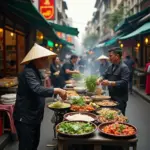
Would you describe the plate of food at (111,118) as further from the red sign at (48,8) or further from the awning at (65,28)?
the red sign at (48,8)

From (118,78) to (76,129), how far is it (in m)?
2.54

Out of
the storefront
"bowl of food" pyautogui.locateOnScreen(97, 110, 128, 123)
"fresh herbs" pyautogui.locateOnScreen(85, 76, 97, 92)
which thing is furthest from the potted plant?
the storefront

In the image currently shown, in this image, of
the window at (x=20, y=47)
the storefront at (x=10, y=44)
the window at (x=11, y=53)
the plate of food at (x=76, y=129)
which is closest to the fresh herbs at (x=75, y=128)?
the plate of food at (x=76, y=129)

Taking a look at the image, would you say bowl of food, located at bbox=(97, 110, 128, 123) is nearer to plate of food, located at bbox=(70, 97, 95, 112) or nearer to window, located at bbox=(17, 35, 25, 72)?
plate of food, located at bbox=(70, 97, 95, 112)

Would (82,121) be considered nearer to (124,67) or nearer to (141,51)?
(124,67)

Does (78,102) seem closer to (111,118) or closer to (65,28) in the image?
(111,118)

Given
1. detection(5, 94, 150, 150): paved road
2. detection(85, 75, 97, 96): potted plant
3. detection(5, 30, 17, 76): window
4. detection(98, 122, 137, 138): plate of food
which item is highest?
detection(5, 30, 17, 76): window

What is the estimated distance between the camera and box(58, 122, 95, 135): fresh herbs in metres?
3.67

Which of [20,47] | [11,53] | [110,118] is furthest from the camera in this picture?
[20,47]

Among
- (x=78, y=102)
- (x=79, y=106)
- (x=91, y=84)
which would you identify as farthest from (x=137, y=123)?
(x=79, y=106)

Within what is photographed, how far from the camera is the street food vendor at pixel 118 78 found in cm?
568

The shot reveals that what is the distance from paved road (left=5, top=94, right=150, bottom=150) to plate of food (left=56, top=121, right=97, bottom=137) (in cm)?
242

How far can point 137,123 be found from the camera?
26.7 feet

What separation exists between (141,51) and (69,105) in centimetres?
1642
